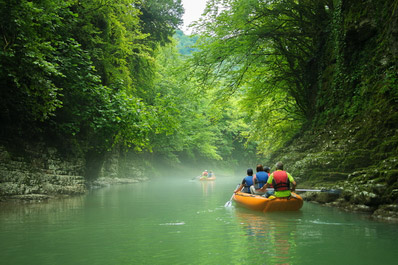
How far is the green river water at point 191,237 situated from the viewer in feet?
16.0

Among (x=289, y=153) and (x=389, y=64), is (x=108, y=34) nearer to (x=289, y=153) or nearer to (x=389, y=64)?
(x=289, y=153)

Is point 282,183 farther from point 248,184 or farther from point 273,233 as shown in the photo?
point 273,233

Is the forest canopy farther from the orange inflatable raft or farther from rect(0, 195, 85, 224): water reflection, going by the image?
the orange inflatable raft

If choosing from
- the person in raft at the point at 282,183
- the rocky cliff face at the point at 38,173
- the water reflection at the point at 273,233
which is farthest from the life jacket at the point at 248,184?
the rocky cliff face at the point at 38,173

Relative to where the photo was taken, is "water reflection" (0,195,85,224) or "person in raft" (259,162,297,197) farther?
"person in raft" (259,162,297,197)

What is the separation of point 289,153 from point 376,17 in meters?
6.32

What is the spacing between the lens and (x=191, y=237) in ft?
20.8

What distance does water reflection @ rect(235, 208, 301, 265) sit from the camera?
196 inches

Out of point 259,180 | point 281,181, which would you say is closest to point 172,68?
point 259,180

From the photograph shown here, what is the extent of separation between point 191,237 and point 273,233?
5.50 feet

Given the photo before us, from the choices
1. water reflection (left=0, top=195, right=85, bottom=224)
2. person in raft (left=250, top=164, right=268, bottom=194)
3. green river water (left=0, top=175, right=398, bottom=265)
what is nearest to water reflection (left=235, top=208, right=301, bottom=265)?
green river water (left=0, top=175, right=398, bottom=265)

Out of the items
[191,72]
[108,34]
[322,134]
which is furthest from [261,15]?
[108,34]

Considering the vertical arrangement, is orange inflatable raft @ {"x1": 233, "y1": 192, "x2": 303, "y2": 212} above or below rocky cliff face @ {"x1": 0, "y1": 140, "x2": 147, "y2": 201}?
below

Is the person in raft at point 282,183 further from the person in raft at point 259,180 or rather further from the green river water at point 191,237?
the person in raft at point 259,180
